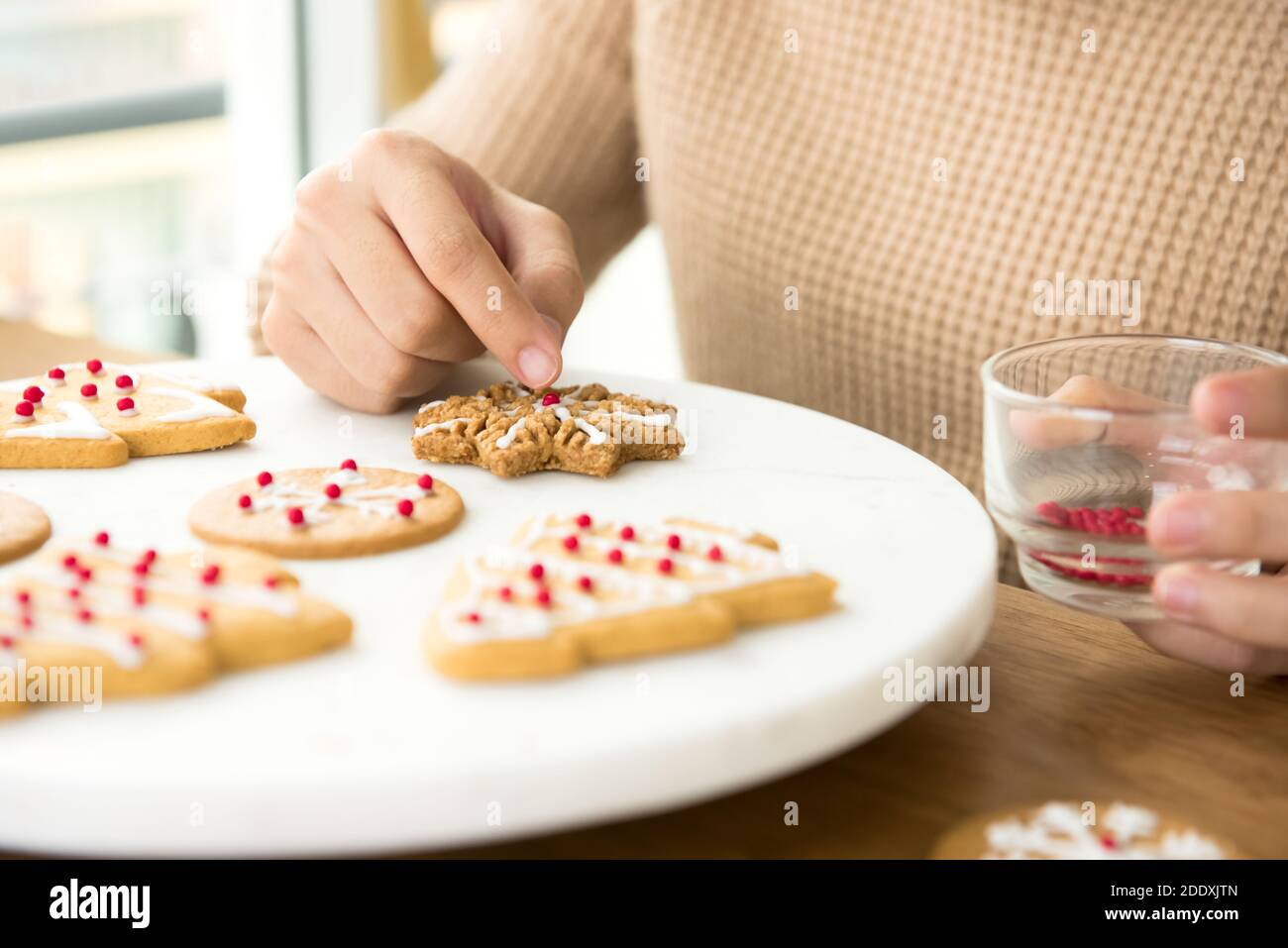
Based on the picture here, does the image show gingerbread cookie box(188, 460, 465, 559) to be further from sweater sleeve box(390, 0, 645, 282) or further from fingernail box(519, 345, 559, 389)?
sweater sleeve box(390, 0, 645, 282)

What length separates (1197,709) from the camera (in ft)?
2.01

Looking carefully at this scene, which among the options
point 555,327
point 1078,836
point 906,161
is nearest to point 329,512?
point 555,327

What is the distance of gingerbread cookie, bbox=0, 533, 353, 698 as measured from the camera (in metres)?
0.49

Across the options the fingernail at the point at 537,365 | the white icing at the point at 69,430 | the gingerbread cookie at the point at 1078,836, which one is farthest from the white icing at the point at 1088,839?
the white icing at the point at 69,430

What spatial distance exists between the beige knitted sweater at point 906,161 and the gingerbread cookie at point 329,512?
572 millimetres

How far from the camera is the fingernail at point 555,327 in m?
0.87

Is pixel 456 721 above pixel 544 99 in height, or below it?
below

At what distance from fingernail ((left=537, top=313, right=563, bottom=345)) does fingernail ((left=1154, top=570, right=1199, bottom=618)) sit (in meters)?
0.43

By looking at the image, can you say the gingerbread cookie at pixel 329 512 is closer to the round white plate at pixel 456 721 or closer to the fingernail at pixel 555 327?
the round white plate at pixel 456 721

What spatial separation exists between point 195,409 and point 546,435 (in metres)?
0.22

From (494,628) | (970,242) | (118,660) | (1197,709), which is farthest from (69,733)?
(970,242)

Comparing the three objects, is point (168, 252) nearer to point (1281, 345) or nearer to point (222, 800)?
point (1281, 345)

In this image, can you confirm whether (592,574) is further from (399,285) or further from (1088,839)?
(399,285)

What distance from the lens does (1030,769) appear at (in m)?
0.56
